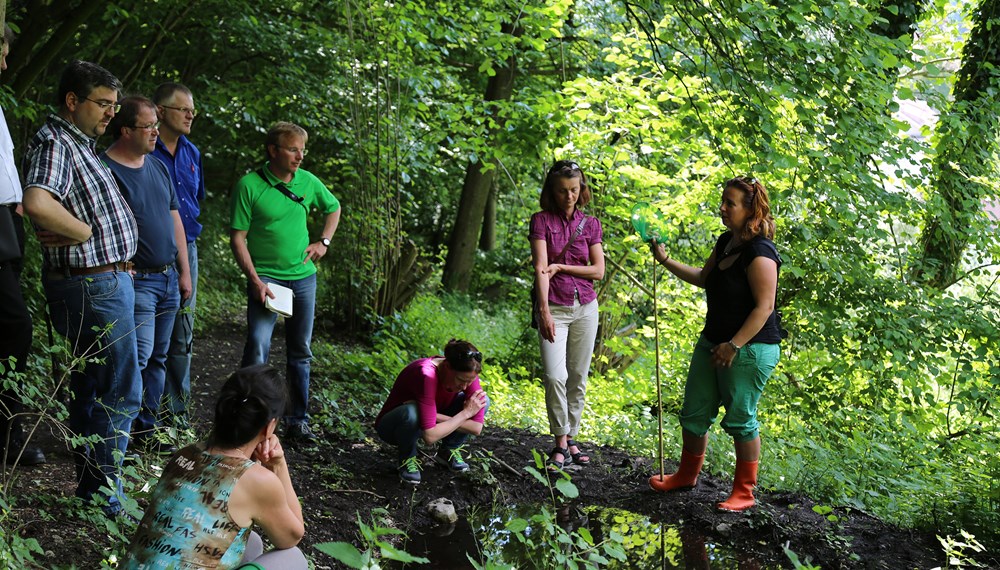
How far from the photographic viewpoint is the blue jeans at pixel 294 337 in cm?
488

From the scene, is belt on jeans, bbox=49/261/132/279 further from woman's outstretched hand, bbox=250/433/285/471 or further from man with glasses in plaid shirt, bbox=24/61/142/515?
woman's outstretched hand, bbox=250/433/285/471

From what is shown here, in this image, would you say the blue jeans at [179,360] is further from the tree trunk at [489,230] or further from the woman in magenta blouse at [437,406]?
the tree trunk at [489,230]

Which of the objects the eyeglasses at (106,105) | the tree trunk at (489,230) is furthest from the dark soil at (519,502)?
the tree trunk at (489,230)

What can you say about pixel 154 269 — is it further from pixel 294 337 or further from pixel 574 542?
pixel 574 542

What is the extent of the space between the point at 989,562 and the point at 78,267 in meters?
4.39

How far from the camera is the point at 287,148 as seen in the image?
16.0 ft

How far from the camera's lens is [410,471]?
15.4 ft

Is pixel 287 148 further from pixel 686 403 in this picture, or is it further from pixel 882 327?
pixel 882 327

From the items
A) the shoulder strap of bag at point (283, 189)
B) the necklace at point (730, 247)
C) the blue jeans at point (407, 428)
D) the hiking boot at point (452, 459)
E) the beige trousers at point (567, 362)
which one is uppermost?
the necklace at point (730, 247)

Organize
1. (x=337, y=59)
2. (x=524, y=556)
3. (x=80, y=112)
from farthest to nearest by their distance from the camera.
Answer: (x=337, y=59) → (x=524, y=556) → (x=80, y=112)

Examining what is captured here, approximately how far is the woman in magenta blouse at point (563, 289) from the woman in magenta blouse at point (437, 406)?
0.54 m

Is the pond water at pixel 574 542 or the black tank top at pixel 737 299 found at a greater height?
the black tank top at pixel 737 299

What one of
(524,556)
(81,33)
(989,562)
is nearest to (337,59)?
(81,33)

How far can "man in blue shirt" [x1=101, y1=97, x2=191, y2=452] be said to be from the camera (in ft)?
12.5
